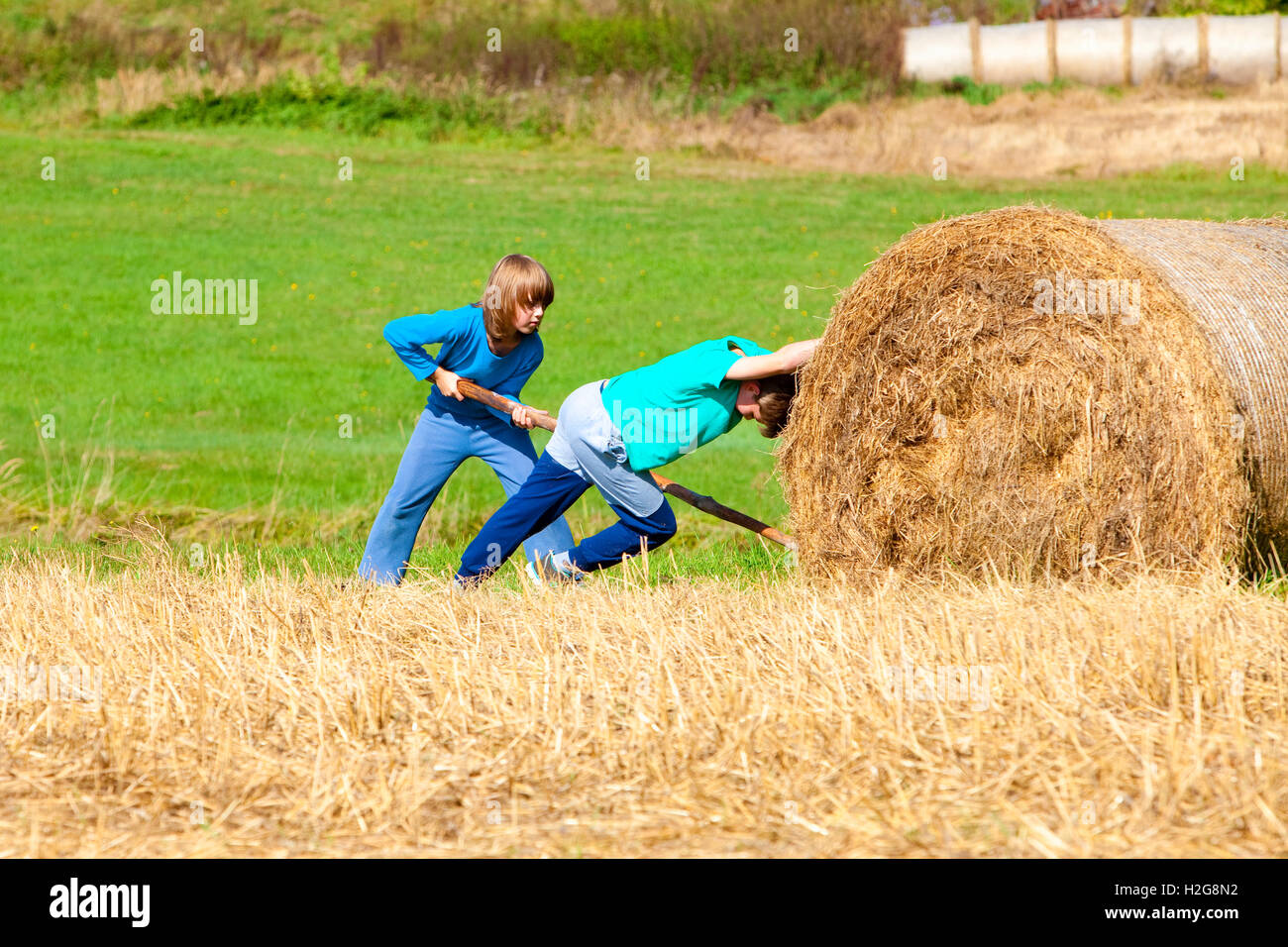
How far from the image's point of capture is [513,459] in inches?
289

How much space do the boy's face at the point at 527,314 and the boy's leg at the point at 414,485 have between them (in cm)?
70

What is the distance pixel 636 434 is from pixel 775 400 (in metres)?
0.86

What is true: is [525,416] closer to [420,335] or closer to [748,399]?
[420,335]

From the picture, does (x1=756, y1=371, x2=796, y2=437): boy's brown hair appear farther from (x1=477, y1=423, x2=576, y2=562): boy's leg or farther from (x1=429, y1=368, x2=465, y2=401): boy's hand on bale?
(x1=429, y1=368, x2=465, y2=401): boy's hand on bale

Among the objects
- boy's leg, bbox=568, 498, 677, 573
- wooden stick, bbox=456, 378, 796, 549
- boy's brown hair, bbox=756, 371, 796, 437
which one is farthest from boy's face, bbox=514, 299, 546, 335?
boy's brown hair, bbox=756, 371, 796, 437

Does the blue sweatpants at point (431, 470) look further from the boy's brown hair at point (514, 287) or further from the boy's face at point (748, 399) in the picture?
the boy's face at point (748, 399)

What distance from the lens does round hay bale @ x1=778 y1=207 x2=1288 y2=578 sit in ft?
19.8

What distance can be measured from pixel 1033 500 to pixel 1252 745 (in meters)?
2.04

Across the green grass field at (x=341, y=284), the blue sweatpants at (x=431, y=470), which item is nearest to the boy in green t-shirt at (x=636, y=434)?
the blue sweatpants at (x=431, y=470)

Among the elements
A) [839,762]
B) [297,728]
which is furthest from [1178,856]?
[297,728]

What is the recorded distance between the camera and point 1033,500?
6418 mm

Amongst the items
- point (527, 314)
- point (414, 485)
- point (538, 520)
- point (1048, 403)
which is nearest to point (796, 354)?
point (1048, 403)

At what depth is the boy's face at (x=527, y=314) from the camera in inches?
269

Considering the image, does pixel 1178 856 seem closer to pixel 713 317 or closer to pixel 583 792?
pixel 583 792
